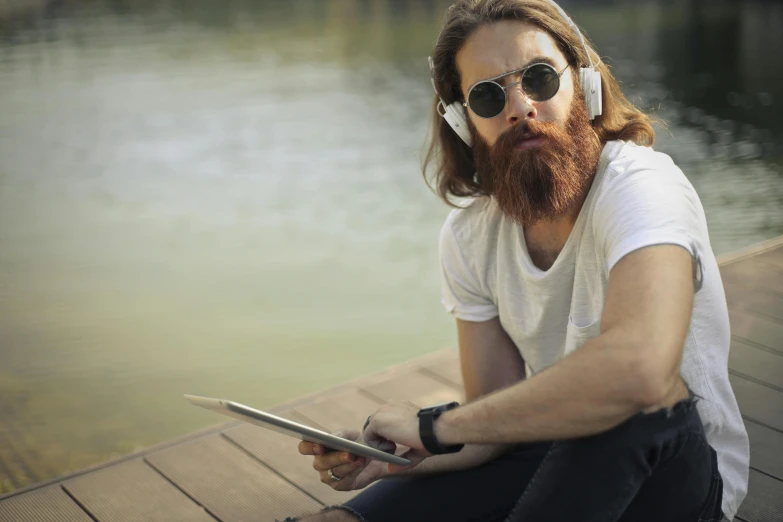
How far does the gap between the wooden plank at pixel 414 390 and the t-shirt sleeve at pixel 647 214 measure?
115 cm

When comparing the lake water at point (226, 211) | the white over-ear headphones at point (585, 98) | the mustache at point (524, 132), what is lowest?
the lake water at point (226, 211)

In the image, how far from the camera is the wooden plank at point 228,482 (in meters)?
2.09

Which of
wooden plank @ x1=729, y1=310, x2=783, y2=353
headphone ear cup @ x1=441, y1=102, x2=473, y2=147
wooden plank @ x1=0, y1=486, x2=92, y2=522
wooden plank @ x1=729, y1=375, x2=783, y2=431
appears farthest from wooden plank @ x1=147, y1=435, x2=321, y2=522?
wooden plank @ x1=729, y1=310, x2=783, y2=353

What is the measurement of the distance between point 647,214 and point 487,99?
19.7 inches

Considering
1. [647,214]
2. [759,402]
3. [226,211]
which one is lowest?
[226,211]

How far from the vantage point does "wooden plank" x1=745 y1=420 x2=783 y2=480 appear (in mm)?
2066

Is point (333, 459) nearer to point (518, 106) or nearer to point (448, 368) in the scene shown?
point (518, 106)

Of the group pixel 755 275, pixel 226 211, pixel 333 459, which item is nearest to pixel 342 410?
pixel 333 459

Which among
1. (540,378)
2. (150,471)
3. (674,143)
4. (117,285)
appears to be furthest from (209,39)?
(540,378)

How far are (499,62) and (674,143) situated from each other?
495cm

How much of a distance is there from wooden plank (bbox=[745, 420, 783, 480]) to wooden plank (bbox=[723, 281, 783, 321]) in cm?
74

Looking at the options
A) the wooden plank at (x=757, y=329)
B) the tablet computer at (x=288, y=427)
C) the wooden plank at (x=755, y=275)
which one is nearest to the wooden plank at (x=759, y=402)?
the wooden plank at (x=757, y=329)

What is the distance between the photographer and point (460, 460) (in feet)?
5.69

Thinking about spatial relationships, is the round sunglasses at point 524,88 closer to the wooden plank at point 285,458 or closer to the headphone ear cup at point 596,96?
the headphone ear cup at point 596,96
